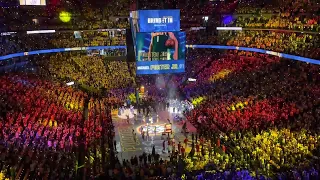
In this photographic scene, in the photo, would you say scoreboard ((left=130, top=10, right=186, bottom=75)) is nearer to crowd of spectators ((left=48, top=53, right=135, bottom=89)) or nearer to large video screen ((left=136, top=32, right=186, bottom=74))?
large video screen ((left=136, top=32, right=186, bottom=74))

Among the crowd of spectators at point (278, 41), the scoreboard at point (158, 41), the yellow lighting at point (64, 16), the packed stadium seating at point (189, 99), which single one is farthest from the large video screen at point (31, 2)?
the crowd of spectators at point (278, 41)

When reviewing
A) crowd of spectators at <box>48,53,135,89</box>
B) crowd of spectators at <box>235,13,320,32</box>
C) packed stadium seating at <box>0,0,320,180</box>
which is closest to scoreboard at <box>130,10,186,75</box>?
packed stadium seating at <box>0,0,320,180</box>

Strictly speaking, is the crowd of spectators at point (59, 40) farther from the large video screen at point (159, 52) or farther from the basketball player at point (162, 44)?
the basketball player at point (162, 44)

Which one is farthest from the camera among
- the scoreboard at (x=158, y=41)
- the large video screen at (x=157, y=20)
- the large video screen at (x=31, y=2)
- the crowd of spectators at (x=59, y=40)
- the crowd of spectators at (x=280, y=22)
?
the crowd of spectators at (x=59, y=40)

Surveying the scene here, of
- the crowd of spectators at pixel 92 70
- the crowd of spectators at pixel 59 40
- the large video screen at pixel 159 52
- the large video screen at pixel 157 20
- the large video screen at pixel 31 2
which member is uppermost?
the large video screen at pixel 31 2

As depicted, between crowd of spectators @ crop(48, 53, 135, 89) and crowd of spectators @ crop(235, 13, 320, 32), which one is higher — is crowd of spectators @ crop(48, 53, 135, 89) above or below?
below

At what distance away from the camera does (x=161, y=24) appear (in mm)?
23672

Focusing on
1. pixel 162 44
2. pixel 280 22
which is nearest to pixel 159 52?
pixel 162 44

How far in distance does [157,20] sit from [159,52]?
195 cm

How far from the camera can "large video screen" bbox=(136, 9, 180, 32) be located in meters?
23.4

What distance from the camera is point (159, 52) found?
24047 mm

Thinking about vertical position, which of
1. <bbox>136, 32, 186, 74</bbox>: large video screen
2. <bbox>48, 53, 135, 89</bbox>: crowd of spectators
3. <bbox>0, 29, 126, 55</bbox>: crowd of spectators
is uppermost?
<bbox>136, 32, 186, 74</bbox>: large video screen

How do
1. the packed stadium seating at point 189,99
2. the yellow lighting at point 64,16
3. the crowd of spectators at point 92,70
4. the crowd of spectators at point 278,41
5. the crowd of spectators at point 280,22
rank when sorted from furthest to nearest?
1. the yellow lighting at point 64,16
2. the crowd of spectators at point 92,70
3. the crowd of spectators at point 280,22
4. the crowd of spectators at point 278,41
5. the packed stadium seating at point 189,99

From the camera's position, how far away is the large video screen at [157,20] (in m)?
23.4
